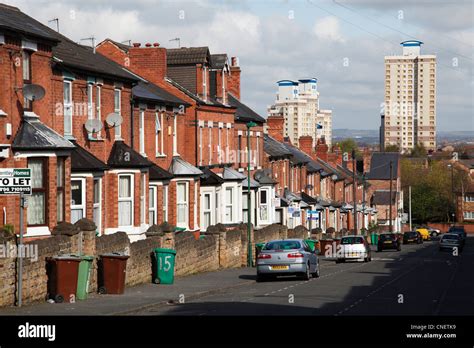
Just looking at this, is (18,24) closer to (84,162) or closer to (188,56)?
(84,162)

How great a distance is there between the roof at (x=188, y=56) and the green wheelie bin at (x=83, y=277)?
2556cm

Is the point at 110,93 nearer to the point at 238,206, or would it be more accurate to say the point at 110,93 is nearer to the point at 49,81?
the point at 49,81

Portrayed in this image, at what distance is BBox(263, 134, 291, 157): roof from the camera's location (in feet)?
226

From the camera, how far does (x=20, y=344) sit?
16.0 metres

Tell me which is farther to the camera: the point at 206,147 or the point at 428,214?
the point at 428,214

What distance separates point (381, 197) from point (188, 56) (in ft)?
283

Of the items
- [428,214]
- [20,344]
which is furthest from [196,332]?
[428,214]

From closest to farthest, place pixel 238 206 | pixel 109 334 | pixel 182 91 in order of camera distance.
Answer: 1. pixel 109 334
2. pixel 182 91
3. pixel 238 206

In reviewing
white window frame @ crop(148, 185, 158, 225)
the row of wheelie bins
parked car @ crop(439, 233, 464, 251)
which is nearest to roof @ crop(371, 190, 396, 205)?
parked car @ crop(439, 233, 464, 251)

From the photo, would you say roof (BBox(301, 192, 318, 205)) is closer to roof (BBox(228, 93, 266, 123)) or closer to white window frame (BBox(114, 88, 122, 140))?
roof (BBox(228, 93, 266, 123))

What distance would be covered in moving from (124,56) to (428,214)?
4277 inches

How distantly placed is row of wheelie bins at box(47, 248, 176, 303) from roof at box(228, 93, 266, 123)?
31.1 metres

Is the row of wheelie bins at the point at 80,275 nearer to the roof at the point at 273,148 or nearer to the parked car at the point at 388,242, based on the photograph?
the roof at the point at 273,148

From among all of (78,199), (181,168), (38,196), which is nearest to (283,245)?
(78,199)
